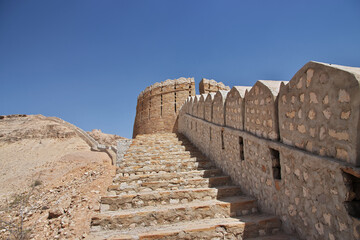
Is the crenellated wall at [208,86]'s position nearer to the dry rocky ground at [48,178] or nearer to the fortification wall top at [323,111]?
the dry rocky ground at [48,178]

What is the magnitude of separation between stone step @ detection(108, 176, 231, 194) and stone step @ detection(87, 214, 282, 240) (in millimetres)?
1061

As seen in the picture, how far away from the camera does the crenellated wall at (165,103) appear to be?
12688 millimetres

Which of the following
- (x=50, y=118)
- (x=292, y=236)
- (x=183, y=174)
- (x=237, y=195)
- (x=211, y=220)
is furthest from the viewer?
(x=50, y=118)

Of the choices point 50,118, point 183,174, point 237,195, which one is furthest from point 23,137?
point 237,195

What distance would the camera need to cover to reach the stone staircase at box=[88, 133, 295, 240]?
2572 millimetres

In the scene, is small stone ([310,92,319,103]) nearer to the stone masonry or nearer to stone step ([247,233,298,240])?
the stone masonry

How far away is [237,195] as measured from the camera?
3.59 metres

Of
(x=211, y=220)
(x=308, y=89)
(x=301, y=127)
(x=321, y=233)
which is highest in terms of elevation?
(x=308, y=89)

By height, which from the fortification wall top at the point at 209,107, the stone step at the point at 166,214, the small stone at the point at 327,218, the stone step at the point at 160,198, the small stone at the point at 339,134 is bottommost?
the stone step at the point at 166,214

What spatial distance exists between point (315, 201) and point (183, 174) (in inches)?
105

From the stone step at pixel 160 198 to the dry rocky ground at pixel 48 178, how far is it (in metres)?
0.58

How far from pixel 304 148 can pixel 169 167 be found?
320 centimetres

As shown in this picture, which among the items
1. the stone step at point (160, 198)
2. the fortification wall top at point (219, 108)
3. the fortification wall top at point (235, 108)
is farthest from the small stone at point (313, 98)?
the fortification wall top at point (219, 108)

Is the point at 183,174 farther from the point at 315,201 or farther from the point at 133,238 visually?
the point at 315,201
